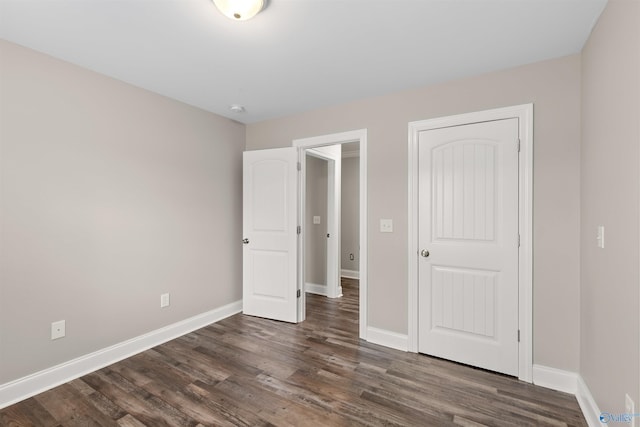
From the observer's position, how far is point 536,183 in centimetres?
220

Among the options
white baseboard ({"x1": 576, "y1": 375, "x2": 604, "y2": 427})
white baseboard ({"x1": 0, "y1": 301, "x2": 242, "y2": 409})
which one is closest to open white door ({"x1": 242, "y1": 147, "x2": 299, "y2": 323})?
white baseboard ({"x1": 0, "y1": 301, "x2": 242, "y2": 409})

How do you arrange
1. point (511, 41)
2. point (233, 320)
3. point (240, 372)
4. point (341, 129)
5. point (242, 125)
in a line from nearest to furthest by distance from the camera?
1. point (511, 41)
2. point (240, 372)
3. point (341, 129)
4. point (233, 320)
5. point (242, 125)

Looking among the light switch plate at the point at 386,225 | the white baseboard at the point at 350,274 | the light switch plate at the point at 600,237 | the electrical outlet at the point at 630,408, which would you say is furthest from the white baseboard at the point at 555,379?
the white baseboard at the point at 350,274

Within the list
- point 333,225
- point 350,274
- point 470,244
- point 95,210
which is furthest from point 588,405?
point 350,274

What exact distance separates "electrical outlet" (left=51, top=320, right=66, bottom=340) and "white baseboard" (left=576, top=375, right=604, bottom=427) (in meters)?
→ 3.50

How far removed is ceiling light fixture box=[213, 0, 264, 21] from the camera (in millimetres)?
1532

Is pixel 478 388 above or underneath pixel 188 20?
underneath

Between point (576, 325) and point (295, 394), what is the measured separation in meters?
2.01

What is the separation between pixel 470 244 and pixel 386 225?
73 centimetres

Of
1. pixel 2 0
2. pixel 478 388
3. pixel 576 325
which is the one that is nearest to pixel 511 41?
pixel 576 325

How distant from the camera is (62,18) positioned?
175 centimetres

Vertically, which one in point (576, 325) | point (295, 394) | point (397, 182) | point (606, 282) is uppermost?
point (397, 182)

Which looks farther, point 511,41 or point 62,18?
point 511,41

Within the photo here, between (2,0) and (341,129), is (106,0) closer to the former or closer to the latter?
(2,0)
